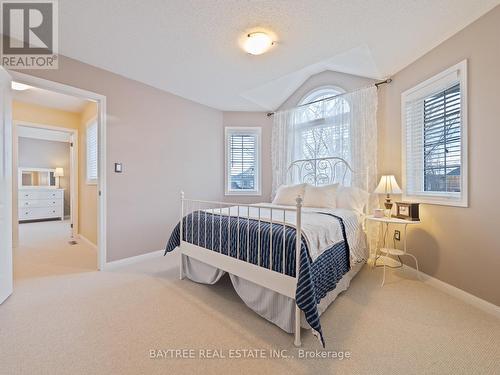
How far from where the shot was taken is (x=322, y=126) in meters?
3.58

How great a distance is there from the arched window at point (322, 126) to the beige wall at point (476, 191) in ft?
3.58

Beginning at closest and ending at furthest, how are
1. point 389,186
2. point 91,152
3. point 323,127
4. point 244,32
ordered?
1. point 244,32
2. point 389,186
3. point 323,127
4. point 91,152

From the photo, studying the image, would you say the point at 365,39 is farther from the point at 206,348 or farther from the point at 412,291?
the point at 206,348

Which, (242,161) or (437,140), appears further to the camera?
(242,161)

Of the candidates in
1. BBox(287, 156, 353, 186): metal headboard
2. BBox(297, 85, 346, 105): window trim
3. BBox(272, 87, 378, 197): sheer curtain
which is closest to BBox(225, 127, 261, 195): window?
BBox(272, 87, 378, 197): sheer curtain

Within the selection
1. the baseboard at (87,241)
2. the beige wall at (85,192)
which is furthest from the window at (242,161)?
the baseboard at (87,241)

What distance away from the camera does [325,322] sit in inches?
68.2

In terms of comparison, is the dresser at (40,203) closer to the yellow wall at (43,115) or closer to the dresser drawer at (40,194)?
the dresser drawer at (40,194)

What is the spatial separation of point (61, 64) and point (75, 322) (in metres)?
2.59

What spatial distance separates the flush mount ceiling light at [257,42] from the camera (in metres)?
2.09

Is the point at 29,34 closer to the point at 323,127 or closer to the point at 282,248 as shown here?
the point at 282,248

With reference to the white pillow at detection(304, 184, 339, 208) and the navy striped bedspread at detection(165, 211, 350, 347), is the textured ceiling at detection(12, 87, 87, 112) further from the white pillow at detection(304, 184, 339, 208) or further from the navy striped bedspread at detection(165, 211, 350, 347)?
the white pillow at detection(304, 184, 339, 208)

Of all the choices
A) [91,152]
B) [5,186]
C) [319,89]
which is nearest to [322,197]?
[319,89]

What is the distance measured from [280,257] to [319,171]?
2332 millimetres
